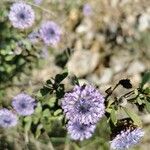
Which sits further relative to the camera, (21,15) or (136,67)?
(136,67)

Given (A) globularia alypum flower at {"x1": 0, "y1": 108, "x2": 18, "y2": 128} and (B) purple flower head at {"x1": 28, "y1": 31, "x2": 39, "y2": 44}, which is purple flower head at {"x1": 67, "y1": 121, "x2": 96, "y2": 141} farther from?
(B) purple flower head at {"x1": 28, "y1": 31, "x2": 39, "y2": 44}

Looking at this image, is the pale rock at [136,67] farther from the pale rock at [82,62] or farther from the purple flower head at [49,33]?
the purple flower head at [49,33]

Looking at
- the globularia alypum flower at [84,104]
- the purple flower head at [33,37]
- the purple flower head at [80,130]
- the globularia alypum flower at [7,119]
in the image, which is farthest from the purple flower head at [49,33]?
the globularia alypum flower at [84,104]

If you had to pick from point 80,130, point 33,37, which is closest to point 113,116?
point 80,130

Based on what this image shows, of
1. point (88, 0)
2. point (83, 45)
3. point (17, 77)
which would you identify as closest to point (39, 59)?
point (17, 77)

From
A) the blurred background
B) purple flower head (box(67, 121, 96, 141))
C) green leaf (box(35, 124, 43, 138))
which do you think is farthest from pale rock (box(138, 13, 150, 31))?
purple flower head (box(67, 121, 96, 141))

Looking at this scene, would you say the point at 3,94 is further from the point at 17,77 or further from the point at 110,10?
the point at 110,10

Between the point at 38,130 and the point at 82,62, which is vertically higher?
the point at 82,62

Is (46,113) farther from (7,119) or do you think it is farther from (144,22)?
(144,22)
